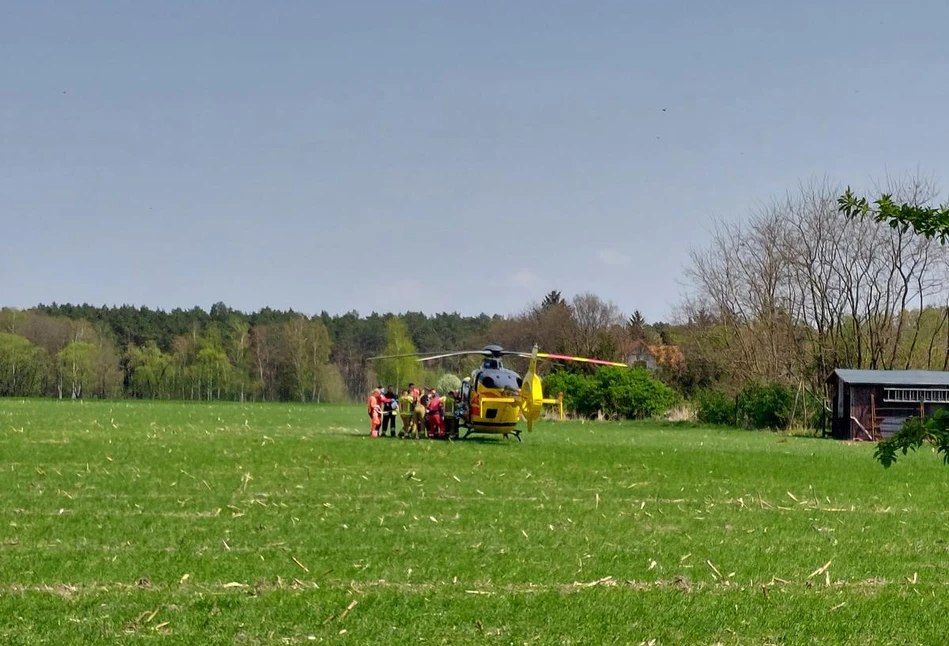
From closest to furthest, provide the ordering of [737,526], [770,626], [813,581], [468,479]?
[770,626]
[813,581]
[737,526]
[468,479]

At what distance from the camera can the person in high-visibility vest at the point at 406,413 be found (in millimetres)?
29297

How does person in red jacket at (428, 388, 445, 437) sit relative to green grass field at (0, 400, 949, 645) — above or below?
above

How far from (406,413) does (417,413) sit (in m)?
0.55

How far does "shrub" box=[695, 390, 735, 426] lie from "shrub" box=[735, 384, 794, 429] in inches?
30.2

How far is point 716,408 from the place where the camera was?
156 feet

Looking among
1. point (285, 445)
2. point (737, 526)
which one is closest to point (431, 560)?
point (737, 526)

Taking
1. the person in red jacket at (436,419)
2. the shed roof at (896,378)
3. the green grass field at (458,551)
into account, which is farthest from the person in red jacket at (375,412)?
the shed roof at (896,378)

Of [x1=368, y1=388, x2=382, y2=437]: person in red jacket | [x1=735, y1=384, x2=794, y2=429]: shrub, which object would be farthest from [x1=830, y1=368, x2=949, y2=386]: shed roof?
[x1=368, y1=388, x2=382, y2=437]: person in red jacket

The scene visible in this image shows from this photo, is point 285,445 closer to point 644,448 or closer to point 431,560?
point 644,448

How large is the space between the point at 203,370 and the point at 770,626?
105 m

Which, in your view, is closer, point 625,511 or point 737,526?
point 737,526

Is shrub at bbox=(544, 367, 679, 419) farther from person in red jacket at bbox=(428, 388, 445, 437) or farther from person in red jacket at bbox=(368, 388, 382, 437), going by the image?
person in red jacket at bbox=(428, 388, 445, 437)

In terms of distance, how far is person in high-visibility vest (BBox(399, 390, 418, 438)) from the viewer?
1153 inches

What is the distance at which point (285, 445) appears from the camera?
2422 cm
